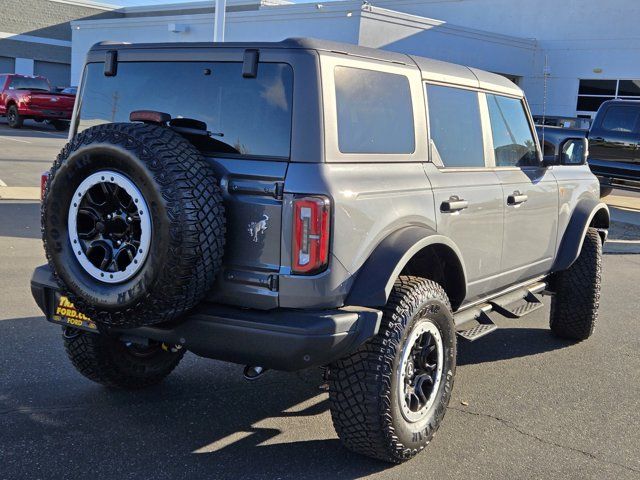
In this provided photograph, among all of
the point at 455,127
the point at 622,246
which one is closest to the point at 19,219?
the point at 455,127

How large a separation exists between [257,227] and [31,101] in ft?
77.6

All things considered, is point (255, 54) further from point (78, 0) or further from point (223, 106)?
point (78, 0)

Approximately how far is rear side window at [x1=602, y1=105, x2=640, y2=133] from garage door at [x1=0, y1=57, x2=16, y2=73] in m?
38.1

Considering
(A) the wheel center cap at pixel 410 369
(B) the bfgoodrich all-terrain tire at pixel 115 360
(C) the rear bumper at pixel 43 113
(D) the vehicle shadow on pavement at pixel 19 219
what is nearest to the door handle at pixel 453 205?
(A) the wheel center cap at pixel 410 369

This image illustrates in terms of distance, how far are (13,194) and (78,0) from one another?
1537 inches

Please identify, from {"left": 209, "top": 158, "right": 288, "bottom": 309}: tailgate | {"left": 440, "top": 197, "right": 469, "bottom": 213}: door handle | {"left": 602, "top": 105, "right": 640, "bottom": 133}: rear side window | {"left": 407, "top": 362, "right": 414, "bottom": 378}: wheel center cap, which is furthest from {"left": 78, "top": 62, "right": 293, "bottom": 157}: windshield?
{"left": 602, "top": 105, "right": 640, "bottom": 133}: rear side window

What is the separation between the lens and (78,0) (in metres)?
46.5

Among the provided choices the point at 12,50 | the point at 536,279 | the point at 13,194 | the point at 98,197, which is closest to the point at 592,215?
the point at 536,279

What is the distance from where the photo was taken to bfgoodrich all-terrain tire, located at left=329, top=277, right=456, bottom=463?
3.50 metres

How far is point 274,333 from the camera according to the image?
3.27m

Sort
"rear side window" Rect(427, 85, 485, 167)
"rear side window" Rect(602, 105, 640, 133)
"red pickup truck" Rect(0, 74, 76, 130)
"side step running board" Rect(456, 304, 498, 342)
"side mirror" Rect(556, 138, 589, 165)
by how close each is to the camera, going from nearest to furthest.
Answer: "rear side window" Rect(427, 85, 485, 167) < "side step running board" Rect(456, 304, 498, 342) < "side mirror" Rect(556, 138, 589, 165) < "rear side window" Rect(602, 105, 640, 133) < "red pickup truck" Rect(0, 74, 76, 130)

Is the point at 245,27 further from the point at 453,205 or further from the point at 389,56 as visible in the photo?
the point at 453,205

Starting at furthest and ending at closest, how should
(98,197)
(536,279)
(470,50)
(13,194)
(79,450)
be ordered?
(470,50)
(13,194)
(536,279)
(79,450)
(98,197)

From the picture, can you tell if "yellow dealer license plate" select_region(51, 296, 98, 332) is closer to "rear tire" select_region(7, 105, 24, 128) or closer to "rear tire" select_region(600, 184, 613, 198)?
"rear tire" select_region(600, 184, 613, 198)
